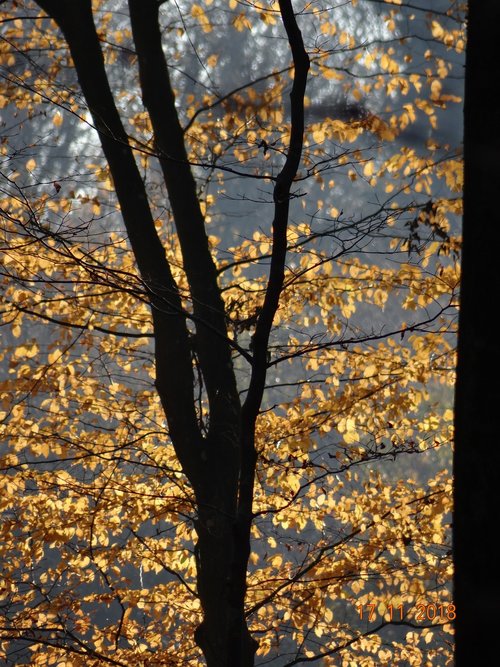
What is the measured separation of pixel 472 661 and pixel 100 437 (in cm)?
534

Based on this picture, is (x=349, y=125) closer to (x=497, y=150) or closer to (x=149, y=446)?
(x=149, y=446)

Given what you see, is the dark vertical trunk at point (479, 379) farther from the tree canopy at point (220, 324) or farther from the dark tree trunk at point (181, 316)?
the dark tree trunk at point (181, 316)

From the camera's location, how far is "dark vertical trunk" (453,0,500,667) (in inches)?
67.1

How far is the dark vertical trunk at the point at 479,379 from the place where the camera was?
1.71 m

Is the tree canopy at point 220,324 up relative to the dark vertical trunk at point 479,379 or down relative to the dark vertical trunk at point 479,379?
up

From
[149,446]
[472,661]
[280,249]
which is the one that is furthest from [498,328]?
[149,446]
